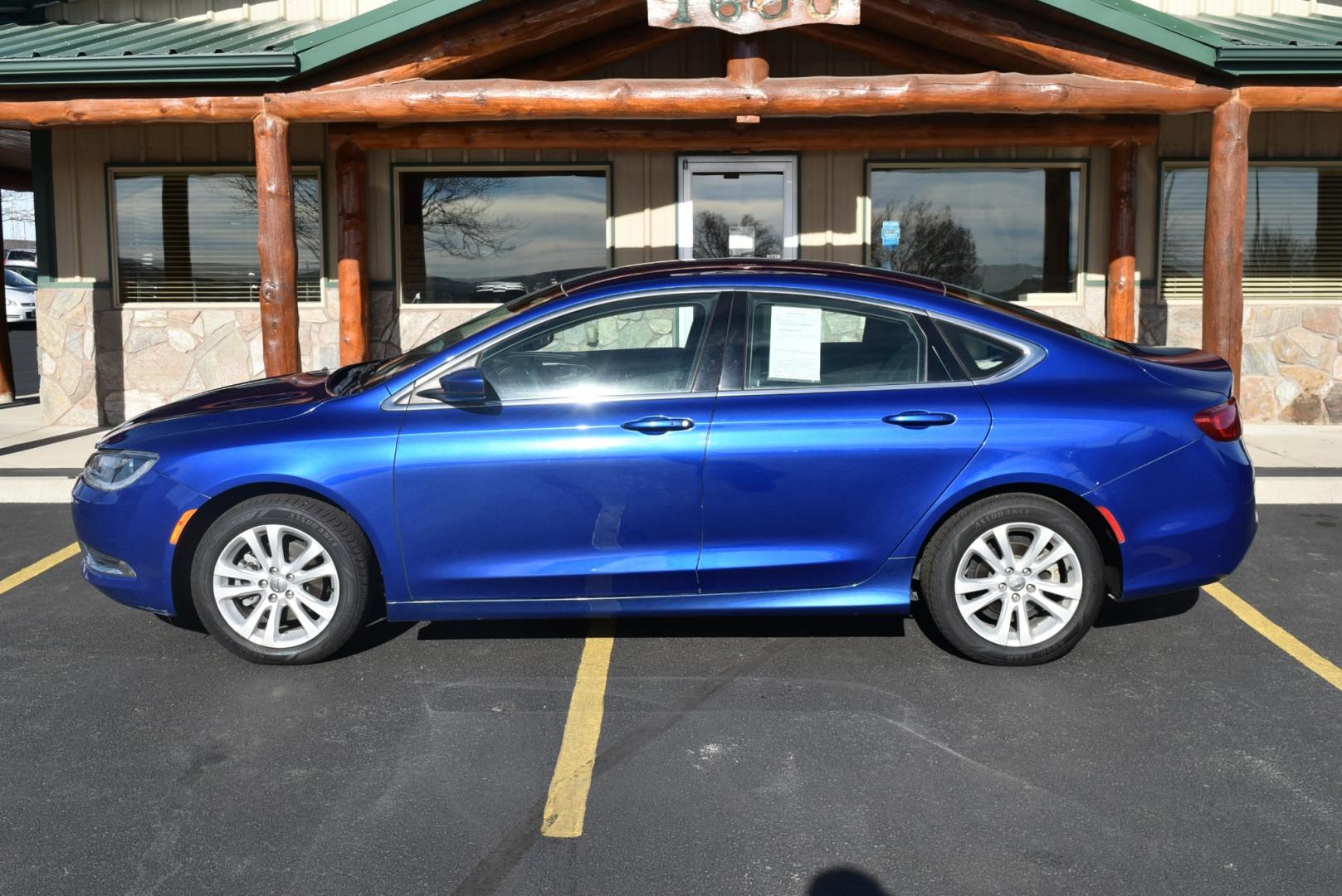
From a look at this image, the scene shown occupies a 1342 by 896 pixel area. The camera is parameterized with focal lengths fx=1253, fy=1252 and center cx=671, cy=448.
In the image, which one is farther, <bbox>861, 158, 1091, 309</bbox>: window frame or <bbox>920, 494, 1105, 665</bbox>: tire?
<bbox>861, 158, 1091, 309</bbox>: window frame

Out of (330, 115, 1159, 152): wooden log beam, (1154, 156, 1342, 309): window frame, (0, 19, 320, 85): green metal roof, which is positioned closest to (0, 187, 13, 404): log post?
(0, 19, 320, 85): green metal roof

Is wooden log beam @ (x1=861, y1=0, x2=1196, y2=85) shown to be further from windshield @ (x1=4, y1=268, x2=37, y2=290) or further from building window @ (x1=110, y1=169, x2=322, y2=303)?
windshield @ (x1=4, y1=268, x2=37, y2=290)

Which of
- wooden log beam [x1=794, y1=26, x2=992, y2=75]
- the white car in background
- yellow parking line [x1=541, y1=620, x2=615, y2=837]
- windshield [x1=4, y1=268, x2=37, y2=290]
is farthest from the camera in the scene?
windshield [x1=4, y1=268, x2=37, y2=290]

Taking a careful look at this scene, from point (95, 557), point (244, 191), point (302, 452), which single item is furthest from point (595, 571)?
point (244, 191)

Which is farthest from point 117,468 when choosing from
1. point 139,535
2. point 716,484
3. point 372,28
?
point 372,28

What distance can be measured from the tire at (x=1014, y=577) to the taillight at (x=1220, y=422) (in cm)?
61

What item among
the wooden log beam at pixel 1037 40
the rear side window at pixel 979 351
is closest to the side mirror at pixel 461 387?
the rear side window at pixel 979 351

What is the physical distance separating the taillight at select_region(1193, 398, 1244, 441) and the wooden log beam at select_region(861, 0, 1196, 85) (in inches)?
183

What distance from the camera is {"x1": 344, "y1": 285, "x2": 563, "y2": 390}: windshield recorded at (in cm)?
512

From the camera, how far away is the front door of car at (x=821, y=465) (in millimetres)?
4832

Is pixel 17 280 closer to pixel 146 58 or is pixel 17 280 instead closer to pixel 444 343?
pixel 146 58

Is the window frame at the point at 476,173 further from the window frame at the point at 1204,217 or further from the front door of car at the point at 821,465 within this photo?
the front door of car at the point at 821,465

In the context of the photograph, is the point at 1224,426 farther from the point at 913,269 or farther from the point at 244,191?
the point at 244,191

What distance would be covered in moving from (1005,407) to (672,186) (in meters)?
6.87
